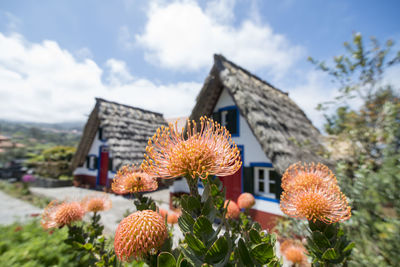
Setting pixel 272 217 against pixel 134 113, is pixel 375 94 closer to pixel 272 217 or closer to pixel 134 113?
pixel 272 217

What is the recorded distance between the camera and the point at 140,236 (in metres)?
0.84

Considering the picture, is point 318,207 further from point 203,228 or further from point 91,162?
point 91,162

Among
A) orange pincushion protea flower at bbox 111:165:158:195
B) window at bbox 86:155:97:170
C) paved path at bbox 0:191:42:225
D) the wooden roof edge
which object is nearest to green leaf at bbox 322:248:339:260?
orange pincushion protea flower at bbox 111:165:158:195

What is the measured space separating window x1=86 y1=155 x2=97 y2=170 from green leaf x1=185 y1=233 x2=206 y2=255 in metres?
14.6

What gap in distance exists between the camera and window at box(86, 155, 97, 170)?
43.2 ft

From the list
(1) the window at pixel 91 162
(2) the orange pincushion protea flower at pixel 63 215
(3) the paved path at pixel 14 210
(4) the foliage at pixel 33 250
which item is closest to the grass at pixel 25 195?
(3) the paved path at pixel 14 210

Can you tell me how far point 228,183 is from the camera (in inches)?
252

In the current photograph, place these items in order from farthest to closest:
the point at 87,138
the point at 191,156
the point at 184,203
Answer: the point at 87,138 < the point at 191,156 < the point at 184,203

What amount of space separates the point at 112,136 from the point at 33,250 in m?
7.95

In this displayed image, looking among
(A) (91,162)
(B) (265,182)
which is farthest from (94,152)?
(B) (265,182)

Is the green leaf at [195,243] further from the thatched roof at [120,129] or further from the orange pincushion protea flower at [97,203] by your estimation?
the thatched roof at [120,129]

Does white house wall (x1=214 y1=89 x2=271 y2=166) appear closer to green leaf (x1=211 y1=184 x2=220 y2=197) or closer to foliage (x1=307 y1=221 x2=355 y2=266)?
foliage (x1=307 y1=221 x2=355 y2=266)

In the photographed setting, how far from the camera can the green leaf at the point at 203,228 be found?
0.72 meters

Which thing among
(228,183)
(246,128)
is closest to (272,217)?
(228,183)
